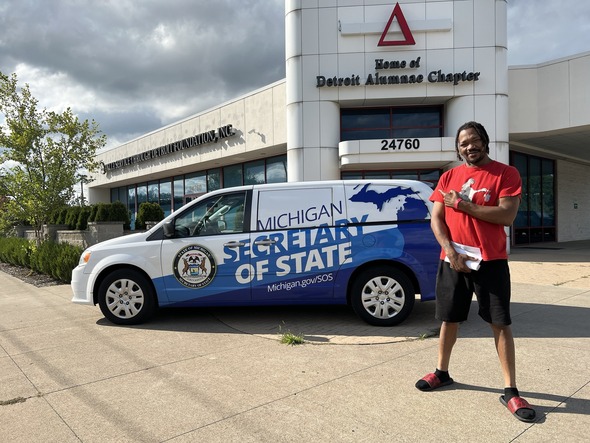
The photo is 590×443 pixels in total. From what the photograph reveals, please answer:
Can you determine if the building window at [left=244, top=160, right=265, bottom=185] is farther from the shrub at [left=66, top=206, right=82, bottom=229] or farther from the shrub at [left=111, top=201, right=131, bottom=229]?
the shrub at [left=66, top=206, right=82, bottom=229]

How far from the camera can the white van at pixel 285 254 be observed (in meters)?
5.25

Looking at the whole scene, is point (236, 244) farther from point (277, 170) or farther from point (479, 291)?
point (277, 170)

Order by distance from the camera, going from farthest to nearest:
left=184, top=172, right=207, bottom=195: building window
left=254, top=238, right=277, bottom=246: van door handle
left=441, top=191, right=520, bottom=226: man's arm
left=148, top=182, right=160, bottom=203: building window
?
1. left=148, top=182, right=160, bottom=203: building window
2. left=184, top=172, right=207, bottom=195: building window
3. left=254, top=238, right=277, bottom=246: van door handle
4. left=441, top=191, right=520, bottom=226: man's arm

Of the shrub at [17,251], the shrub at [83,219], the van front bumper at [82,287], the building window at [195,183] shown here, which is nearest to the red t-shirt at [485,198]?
the van front bumper at [82,287]

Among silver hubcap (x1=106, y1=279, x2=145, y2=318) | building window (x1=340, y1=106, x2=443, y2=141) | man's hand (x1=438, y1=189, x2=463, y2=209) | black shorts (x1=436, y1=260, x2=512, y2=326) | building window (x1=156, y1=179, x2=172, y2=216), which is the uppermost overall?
building window (x1=340, y1=106, x2=443, y2=141)

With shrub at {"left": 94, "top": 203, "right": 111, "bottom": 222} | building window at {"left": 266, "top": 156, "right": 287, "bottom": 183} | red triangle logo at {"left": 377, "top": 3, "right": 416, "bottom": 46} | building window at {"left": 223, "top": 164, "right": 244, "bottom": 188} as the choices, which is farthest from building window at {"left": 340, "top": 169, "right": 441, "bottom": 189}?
shrub at {"left": 94, "top": 203, "right": 111, "bottom": 222}

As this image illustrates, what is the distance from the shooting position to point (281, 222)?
17.7 ft

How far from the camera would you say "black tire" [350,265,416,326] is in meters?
5.23

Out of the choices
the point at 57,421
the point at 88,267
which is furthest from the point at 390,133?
the point at 57,421

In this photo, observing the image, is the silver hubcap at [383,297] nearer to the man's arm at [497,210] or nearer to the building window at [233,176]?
the man's arm at [497,210]

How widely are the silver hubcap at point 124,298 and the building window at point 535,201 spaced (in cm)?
1665

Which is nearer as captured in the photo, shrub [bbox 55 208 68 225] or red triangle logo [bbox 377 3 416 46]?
red triangle logo [bbox 377 3 416 46]

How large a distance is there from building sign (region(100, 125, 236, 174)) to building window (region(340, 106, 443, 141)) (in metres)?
5.29

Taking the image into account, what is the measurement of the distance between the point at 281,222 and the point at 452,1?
11788 millimetres
